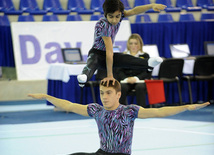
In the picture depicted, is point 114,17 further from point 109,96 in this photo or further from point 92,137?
point 92,137

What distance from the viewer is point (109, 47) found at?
12.7ft

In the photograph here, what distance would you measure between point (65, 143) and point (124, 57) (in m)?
1.86

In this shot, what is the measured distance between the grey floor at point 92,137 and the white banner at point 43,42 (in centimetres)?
293

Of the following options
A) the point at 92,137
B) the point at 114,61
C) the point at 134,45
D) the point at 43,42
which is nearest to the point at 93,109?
the point at 114,61

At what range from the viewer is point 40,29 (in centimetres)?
1022

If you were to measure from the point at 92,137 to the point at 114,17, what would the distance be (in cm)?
261

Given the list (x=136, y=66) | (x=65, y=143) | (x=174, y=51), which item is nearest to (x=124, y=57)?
(x=136, y=66)

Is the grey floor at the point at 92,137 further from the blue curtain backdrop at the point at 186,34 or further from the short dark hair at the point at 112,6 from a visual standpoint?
the blue curtain backdrop at the point at 186,34

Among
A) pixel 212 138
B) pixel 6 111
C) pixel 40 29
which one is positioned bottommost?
pixel 6 111

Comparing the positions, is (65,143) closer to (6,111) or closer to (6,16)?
(6,111)

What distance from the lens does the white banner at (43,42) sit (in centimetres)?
1002

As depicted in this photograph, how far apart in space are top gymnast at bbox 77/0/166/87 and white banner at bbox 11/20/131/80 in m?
5.87

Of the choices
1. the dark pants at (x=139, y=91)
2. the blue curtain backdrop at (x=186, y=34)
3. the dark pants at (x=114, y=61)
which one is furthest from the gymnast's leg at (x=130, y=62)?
the blue curtain backdrop at (x=186, y=34)

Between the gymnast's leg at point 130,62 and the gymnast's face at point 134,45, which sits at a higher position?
the gymnast's leg at point 130,62
